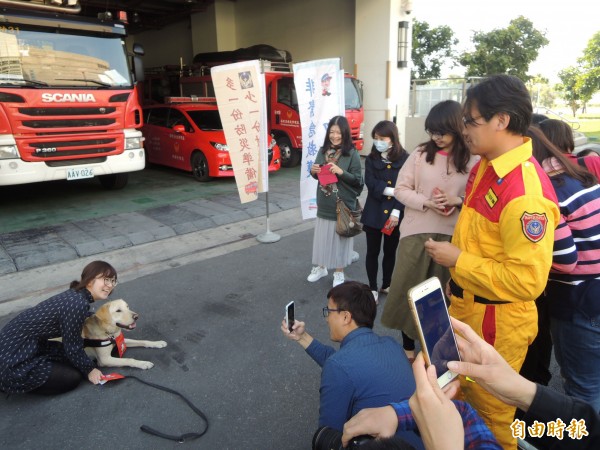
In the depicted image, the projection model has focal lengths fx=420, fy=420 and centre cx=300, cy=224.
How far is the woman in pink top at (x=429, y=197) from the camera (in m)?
2.45

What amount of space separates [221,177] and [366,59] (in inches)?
249

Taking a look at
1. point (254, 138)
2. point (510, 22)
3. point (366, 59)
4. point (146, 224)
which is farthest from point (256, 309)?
point (510, 22)

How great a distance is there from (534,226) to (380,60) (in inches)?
473

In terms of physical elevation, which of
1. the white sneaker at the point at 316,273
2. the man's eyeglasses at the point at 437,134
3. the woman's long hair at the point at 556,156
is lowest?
the white sneaker at the point at 316,273

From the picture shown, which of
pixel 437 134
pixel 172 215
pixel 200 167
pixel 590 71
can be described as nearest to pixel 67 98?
pixel 172 215

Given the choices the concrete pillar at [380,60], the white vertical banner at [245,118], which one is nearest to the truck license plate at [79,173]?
the white vertical banner at [245,118]

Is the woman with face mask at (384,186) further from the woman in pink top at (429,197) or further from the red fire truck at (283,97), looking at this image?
the red fire truck at (283,97)

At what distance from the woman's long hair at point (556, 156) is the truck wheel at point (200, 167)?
24.7ft

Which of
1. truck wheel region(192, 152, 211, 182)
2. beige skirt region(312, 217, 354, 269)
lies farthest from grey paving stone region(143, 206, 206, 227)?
beige skirt region(312, 217, 354, 269)

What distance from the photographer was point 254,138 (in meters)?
5.27

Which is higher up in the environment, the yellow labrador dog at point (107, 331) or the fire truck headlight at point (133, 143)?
the fire truck headlight at point (133, 143)

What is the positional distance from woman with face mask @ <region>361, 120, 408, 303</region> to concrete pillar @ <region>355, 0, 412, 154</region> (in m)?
9.46

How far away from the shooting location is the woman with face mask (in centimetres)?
344

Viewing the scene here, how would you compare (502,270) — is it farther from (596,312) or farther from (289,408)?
(289,408)
